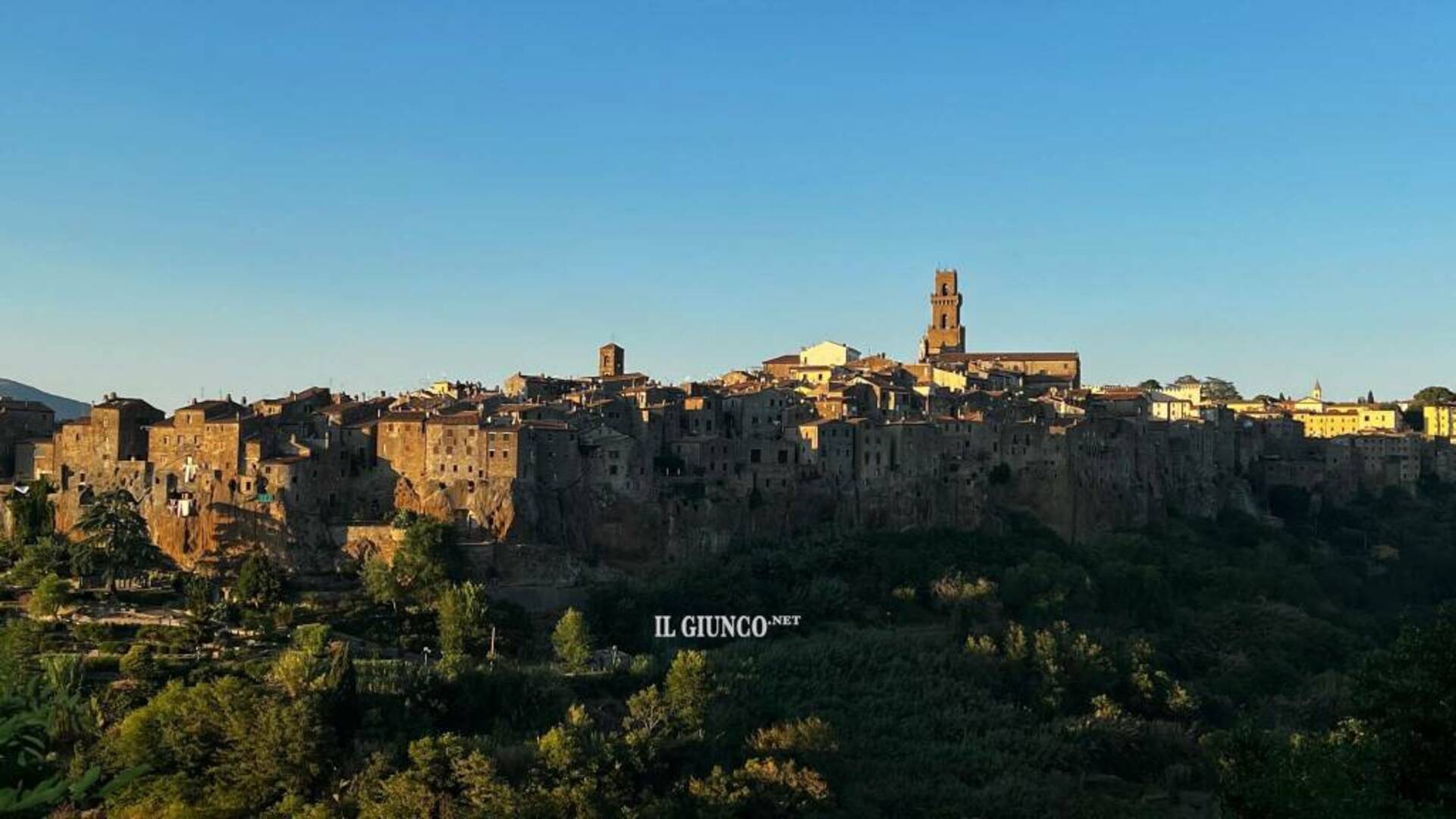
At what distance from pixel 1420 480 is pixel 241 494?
57.9m

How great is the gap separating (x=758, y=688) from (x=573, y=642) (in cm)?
497

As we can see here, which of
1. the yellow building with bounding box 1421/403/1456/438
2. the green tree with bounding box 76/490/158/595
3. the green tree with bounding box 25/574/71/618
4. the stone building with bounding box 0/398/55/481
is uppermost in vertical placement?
the yellow building with bounding box 1421/403/1456/438

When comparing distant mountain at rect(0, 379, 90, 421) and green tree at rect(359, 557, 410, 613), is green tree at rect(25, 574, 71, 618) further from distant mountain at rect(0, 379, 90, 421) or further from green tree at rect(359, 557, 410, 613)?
distant mountain at rect(0, 379, 90, 421)

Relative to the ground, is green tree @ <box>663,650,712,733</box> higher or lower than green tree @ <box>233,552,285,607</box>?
lower

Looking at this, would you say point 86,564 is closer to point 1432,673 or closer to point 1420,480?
point 1432,673

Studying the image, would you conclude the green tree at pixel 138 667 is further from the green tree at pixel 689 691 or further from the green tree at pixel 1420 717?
the green tree at pixel 1420 717

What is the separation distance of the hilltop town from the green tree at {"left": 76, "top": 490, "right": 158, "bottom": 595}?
1542 millimetres

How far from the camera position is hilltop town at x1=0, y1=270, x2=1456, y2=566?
135 ft

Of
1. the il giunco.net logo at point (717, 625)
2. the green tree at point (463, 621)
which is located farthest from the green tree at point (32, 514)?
the il giunco.net logo at point (717, 625)

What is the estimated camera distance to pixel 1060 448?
176 feet

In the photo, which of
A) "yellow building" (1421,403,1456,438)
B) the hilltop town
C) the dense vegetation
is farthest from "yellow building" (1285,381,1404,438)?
the dense vegetation

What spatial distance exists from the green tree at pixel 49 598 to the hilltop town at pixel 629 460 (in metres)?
4.33

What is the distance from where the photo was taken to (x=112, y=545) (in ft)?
126

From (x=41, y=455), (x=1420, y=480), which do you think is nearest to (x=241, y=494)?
(x=41, y=455)
